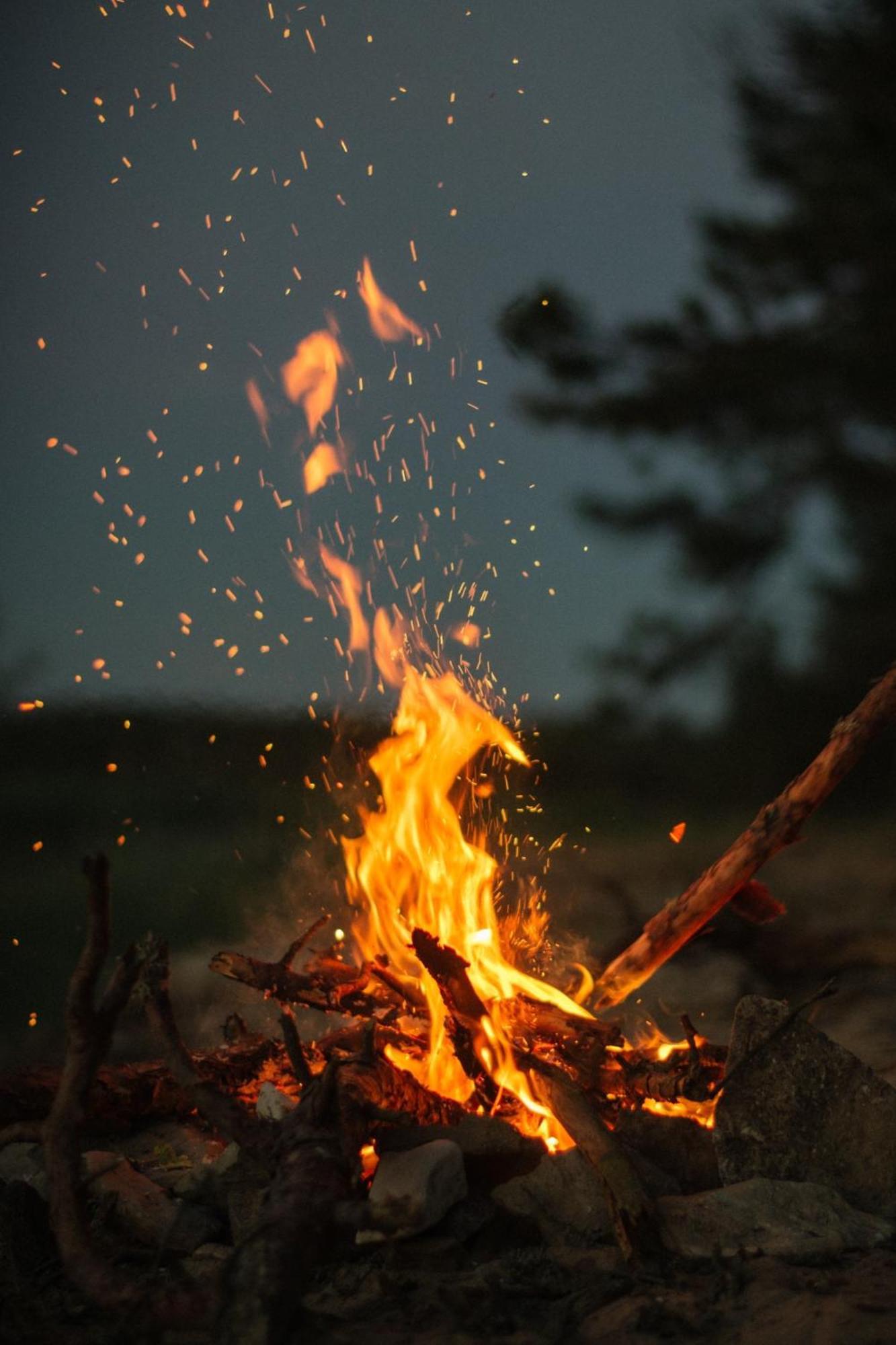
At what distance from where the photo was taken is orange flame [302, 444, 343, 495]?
18.0ft

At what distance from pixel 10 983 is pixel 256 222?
396cm

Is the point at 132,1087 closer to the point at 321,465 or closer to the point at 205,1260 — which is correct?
the point at 205,1260

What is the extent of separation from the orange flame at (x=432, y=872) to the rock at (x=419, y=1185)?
0.72 meters

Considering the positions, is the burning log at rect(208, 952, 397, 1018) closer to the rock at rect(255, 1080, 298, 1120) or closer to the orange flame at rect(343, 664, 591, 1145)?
the orange flame at rect(343, 664, 591, 1145)

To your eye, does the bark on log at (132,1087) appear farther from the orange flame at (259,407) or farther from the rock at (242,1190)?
the orange flame at (259,407)

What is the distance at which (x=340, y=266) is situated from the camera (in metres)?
5.72

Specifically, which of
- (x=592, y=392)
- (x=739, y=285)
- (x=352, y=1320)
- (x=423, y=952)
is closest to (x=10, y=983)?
(x=423, y=952)

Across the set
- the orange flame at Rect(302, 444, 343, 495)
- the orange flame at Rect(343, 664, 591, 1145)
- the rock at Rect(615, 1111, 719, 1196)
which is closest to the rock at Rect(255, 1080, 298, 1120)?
the orange flame at Rect(343, 664, 591, 1145)

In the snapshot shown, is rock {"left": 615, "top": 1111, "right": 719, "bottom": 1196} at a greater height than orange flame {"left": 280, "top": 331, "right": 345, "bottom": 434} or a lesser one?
lesser

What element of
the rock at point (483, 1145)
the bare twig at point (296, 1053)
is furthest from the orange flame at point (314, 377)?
the rock at point (483, 1145)

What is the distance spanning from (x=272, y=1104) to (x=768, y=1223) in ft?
4.36

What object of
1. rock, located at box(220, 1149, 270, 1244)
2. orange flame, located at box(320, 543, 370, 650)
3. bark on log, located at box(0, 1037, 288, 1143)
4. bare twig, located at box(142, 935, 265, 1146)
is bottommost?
rock, located at box(220, 1149, 270, 1244)

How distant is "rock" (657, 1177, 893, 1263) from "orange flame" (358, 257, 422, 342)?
423cm

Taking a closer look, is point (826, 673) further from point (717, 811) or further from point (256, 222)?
point (256, 222)
